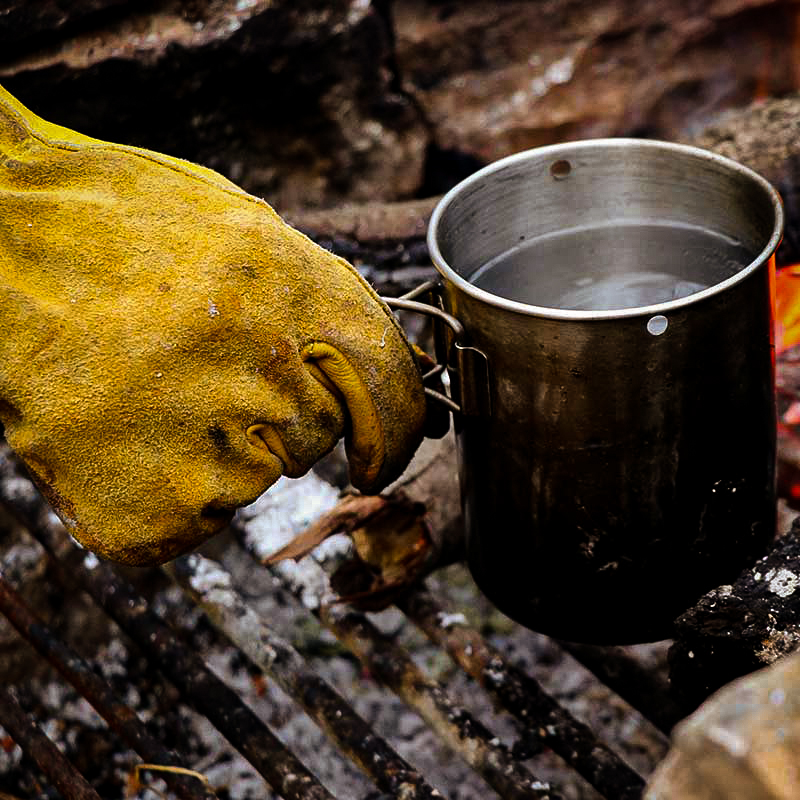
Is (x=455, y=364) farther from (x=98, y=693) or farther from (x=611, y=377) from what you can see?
(x=98, y=693)

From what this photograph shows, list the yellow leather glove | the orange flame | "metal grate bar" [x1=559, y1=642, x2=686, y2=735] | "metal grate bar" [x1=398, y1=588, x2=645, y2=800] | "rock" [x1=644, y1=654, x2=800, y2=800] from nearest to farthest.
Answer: "rock" [x1=644, y1=654, x2=800, y2=800], the yellow leather glove, "metal grate bar" [x1=398, y1=588, x2=645, y2=800], "metal grate bar" [x1=559, y1=642, x2=686, y2=735], the orange flame

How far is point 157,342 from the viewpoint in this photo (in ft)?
3.75

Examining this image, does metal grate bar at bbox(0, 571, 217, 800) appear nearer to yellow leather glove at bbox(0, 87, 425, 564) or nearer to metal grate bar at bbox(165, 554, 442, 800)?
metal grate bar at bbox(165, 554, 442, 800)

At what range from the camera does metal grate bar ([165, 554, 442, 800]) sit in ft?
4.82

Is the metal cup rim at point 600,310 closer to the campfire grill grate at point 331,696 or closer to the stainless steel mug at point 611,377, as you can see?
the stainless steel mug at point 611,377

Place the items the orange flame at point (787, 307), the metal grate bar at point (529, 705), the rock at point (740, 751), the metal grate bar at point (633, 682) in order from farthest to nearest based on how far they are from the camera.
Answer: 1. the orange flame at point (787, 307)
2. the metal grate bar at point (633, 682)
3. the metal grate bar at point (529, 705)
4. the rock at point (740, 751)

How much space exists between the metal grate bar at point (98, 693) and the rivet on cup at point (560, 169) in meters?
0.91

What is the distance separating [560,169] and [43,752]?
104 centimetres

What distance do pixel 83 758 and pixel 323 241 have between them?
97 cm

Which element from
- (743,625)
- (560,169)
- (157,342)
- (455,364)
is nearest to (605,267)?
(560,169)

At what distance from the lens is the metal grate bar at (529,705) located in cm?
145

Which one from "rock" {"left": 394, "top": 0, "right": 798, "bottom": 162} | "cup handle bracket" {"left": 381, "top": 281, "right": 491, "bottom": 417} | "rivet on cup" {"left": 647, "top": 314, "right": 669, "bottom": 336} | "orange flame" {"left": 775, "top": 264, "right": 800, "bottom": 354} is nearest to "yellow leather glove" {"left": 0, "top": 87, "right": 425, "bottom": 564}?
"cup handle bracket" {"left": 381, "top": 281, "right": 491, "bottom": 417}

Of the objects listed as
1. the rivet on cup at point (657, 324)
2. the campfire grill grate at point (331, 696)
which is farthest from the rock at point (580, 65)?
the rivet on cup at point (657, 324)

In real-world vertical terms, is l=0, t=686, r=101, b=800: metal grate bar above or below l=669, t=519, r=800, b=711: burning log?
below
